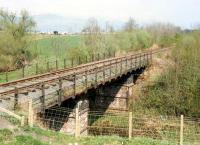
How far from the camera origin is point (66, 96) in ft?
88.7

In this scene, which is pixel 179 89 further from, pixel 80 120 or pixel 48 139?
pixel 48 139

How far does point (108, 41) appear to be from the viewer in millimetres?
74125

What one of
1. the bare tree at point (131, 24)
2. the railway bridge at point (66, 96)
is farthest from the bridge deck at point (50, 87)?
the bare tree at point (131, 24)

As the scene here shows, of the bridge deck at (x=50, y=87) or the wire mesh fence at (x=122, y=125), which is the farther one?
the wire mesh fence at (x=122, y=125)

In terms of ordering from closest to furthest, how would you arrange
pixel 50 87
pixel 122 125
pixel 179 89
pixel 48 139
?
pixel 48 139 < pixel 50 87 < pixel 122 125 < pixel 179 89

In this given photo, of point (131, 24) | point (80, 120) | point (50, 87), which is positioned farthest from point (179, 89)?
point (131, 24)

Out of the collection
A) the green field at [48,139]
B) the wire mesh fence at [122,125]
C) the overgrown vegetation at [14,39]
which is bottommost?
the wire mesh fence at [122,125]

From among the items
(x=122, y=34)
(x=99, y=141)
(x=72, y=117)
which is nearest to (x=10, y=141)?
(x=99, y=141)

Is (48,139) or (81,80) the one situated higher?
(81,80)

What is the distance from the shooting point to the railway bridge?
2255cm

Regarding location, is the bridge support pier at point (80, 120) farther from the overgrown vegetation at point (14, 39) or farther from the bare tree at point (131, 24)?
the bare tree at point (131, 24)

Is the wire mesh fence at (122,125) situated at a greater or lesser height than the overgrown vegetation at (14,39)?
lesser

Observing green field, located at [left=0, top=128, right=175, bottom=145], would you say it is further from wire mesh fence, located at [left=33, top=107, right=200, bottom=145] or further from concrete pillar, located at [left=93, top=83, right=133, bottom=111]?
concrete pillar, located at [left=93, top=83, right=133, bottom=111]

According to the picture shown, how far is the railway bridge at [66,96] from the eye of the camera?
22.5m
